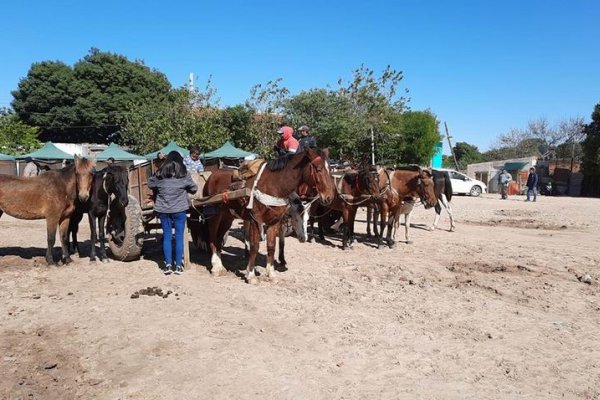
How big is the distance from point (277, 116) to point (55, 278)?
90.8 feet

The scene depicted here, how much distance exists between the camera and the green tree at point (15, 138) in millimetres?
33625

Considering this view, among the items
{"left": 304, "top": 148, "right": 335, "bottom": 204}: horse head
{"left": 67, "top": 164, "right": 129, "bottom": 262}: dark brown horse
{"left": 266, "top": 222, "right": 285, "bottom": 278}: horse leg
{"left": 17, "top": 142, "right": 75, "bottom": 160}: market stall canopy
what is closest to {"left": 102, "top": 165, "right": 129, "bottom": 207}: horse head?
{"left": 67, "top": 164, "right": 129, "bottom": 262}: dark brown horse

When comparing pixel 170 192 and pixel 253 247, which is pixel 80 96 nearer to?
pixel 170 192

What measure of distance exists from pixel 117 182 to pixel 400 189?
21.1 feet

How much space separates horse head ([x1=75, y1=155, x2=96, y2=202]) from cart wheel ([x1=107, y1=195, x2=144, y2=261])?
69 cm

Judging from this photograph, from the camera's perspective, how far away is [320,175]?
270 inches

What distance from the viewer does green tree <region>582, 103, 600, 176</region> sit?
1380 inches

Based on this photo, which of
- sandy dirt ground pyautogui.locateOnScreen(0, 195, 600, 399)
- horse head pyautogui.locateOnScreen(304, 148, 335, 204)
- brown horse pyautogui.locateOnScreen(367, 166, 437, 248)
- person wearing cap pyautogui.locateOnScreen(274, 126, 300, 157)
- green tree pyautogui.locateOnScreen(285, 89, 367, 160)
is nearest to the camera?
sandy dirt ground pyautogui.locateOnScreen(0, 195, 600, 399)

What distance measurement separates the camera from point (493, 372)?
14.4ft

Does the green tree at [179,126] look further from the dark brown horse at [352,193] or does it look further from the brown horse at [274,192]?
the brown horse at [274,192]

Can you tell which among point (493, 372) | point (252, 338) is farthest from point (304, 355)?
point (493, 372)

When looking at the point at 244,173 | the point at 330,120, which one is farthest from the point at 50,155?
the point at 244,173

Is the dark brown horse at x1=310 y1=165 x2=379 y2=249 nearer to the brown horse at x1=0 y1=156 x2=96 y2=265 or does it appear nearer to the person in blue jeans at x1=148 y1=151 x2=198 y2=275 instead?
the person in blue jeans at x1=148 y1=151 x2=198 y2=275

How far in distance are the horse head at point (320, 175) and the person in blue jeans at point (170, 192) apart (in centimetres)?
206
